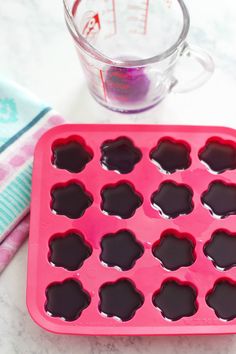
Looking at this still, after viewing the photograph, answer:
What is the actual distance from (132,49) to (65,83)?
0.11 metres

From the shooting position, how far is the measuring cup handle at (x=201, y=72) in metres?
0.77

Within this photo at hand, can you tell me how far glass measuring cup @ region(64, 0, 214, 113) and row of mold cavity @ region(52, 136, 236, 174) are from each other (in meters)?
0.07

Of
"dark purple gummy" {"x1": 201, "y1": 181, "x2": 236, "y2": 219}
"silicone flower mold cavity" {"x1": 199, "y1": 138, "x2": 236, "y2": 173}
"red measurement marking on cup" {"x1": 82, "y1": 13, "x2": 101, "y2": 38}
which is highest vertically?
"red measurement marking on cup" {"x1": 82, "y1": 13, "x2": 101, "y2": 38}

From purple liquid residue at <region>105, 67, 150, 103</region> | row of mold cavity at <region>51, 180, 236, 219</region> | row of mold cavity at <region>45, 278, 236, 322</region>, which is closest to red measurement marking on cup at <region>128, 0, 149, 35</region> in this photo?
purple liquid residue at <region>105, 67, 150, 103</region>

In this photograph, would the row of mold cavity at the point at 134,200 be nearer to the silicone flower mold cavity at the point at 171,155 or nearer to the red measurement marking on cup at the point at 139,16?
the silicone flower mold cavity at the point at 171,155

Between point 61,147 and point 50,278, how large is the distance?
0.17m

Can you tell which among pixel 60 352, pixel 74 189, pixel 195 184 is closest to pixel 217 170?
pixel 195 184

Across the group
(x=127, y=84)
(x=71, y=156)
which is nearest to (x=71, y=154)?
(x=71, y=156)

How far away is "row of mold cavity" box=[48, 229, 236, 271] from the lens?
0.69m

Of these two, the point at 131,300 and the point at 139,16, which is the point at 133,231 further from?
the point at 139,16

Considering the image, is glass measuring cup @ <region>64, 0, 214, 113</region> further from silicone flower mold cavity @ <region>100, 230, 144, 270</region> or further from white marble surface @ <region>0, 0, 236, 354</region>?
silicone flower mold cavity @ <region>100, 230, 144, 270</region>

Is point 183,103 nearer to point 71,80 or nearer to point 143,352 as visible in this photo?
point 71,80

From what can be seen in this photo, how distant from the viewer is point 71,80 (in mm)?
832

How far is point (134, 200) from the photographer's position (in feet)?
2.39
